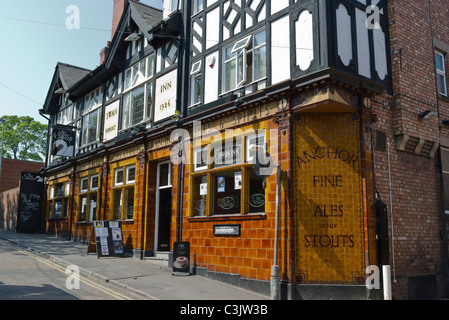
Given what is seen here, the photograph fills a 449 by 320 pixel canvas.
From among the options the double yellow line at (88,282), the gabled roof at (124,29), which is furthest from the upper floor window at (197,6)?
the double yellow line at (88,282)

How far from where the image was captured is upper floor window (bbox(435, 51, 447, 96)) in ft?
43.9

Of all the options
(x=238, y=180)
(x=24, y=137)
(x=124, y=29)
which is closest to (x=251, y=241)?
(x=238, y=180)

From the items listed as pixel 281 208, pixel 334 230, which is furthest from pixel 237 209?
pixel 334 230

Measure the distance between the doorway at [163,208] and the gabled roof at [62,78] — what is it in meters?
12.2

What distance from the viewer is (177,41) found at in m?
15.0

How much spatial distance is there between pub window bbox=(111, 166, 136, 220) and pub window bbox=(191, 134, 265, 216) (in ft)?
16.1

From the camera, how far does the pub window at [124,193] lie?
17.0 m

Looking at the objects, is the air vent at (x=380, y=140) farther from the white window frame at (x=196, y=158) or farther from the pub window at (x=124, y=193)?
the pub window at (x=124, y=193)

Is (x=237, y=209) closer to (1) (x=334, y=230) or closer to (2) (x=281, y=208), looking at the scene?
(2) (x=281, y=208)

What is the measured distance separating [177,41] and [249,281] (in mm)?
9130

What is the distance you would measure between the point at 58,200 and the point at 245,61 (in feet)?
58.8

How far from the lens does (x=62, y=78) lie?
995 inches

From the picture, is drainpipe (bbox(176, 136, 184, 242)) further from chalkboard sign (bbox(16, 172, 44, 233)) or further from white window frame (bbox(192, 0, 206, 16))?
chalkboard sign (bbox(16, 172, 44, 233))

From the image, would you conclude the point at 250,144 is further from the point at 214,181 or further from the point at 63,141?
the point at 63,141
